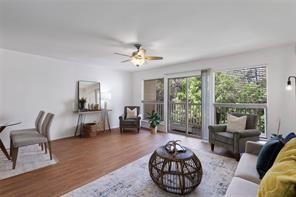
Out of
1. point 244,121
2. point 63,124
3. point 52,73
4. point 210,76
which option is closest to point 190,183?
point 244,121

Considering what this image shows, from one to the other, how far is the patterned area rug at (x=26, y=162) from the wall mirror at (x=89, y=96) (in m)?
1.85

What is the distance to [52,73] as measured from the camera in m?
4.54

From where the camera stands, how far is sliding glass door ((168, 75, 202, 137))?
5.09m

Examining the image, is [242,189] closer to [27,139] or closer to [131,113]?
[27,139]

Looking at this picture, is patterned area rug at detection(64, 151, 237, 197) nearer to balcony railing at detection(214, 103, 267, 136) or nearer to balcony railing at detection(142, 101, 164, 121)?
balcony railing at detection(214, 103, 267, 136)

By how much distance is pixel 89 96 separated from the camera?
17.7 feet

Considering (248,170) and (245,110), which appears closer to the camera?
(248,170)

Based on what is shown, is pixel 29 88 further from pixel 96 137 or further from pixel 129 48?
pixel 129 48

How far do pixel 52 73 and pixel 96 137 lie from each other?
226 centimetres

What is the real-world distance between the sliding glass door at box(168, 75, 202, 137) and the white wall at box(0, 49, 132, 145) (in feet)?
8.61

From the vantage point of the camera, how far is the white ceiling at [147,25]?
1.96 m

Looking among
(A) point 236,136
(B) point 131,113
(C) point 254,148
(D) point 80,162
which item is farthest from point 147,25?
(B) point 131,113

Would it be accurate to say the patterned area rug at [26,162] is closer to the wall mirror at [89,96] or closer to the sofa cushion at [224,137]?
the wall mirror at [89,96]

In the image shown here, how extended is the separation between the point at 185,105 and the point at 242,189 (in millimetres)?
3950
